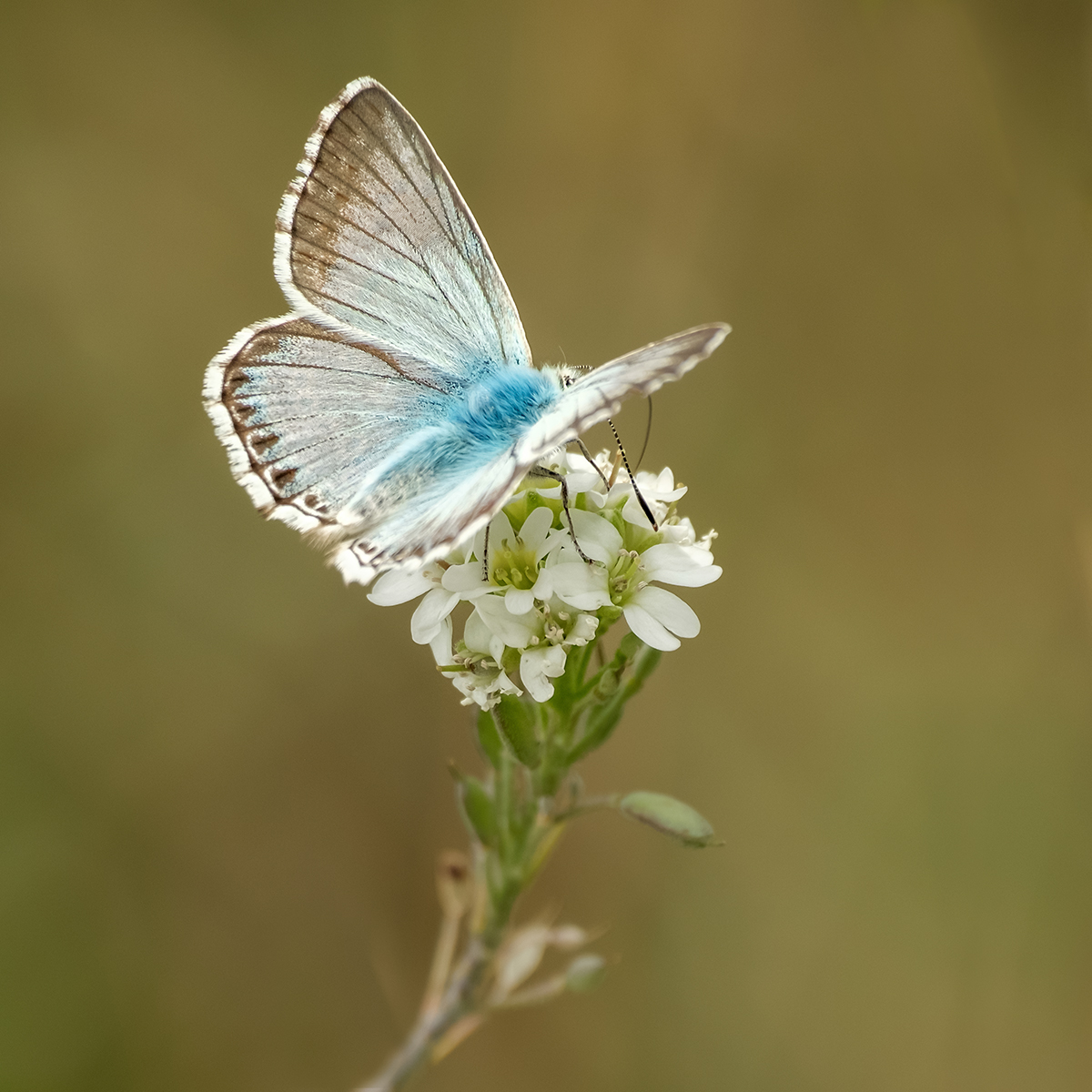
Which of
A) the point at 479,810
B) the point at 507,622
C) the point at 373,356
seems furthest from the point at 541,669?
the point at 373,356

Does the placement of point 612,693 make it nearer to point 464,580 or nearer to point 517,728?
point 517,728

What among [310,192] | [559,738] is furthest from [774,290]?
[559,738]

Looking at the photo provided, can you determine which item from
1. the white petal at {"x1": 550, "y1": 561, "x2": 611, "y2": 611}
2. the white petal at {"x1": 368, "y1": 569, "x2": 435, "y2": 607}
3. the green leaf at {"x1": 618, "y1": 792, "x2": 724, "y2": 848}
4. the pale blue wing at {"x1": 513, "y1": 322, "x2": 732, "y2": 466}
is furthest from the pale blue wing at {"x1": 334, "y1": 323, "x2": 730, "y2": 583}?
the green leaf at {"x1": 618, "y1": 792, "x2": 724, "y2": 848}

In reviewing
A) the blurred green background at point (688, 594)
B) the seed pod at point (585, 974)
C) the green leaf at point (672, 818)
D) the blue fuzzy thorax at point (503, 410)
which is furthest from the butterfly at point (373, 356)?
the blurred green background at point (688, 594)

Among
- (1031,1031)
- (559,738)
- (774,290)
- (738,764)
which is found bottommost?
(1031,1031)

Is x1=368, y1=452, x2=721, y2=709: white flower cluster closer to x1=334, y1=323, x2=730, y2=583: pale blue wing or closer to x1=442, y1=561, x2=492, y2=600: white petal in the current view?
x1=442, y1=561, x2=492, y2=600: white petal

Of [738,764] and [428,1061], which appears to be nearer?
[428,1061]

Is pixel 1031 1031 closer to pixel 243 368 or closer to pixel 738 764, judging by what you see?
pixel 738 764
